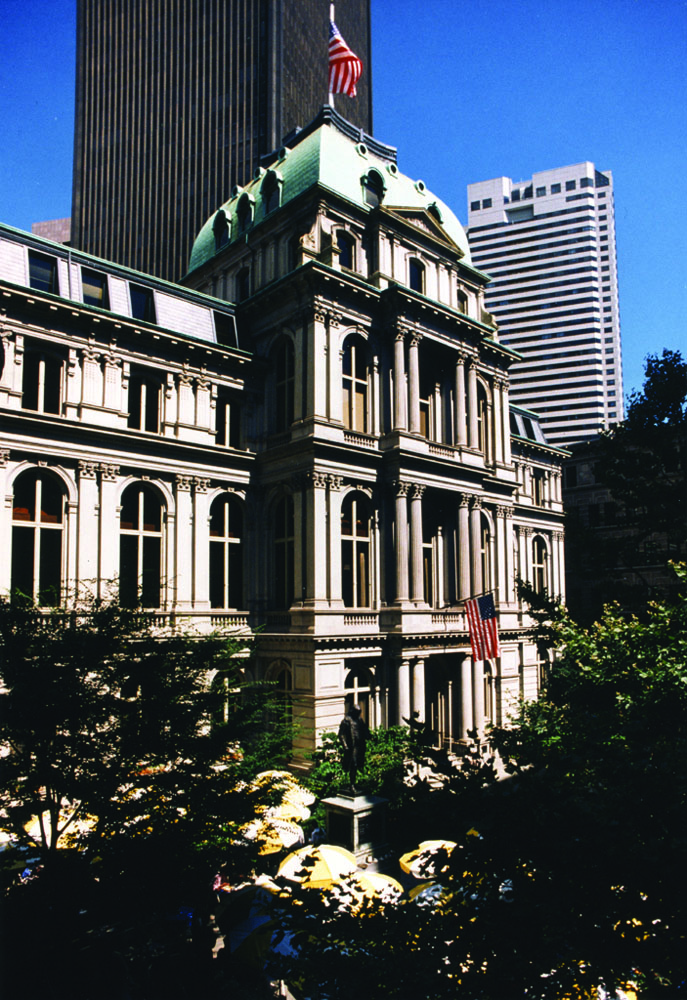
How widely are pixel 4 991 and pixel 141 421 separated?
22.0 m

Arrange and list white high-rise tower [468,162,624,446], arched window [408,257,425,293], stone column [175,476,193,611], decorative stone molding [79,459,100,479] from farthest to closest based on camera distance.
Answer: white high-rise tower [468,162,624,446]
arched window [408,257,425,293]
stone column [175,476,193,611]
decorative stone molding [79,459,100,479]

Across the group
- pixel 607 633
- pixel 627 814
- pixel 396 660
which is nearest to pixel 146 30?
pixel 396 660

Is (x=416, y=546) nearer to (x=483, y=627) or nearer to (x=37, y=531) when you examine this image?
(x=483, y=627)

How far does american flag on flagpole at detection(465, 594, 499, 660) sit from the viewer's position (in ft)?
94.6

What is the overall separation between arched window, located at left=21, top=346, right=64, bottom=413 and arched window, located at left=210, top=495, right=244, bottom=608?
26.5ft

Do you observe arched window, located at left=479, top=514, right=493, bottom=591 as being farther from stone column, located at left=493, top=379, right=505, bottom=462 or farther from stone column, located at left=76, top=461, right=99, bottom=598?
stone column, located at left=76, top=461, right=99, bottom=598

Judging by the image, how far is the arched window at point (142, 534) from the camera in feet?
Result: 95.6

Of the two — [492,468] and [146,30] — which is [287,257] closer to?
[492,468]

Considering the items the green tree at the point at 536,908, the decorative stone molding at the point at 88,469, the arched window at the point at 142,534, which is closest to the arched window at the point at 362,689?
the arched window at the point at 142,534

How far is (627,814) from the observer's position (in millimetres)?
7449

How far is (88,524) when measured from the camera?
27.7 metres

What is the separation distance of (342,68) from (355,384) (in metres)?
19.1

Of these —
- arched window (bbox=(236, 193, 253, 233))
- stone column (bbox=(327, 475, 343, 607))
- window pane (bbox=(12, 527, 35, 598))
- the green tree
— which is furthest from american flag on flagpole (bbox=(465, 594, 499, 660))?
arched window (bbox=(236, 193, 253, 233))

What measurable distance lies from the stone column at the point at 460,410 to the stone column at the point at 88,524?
17848 mm
